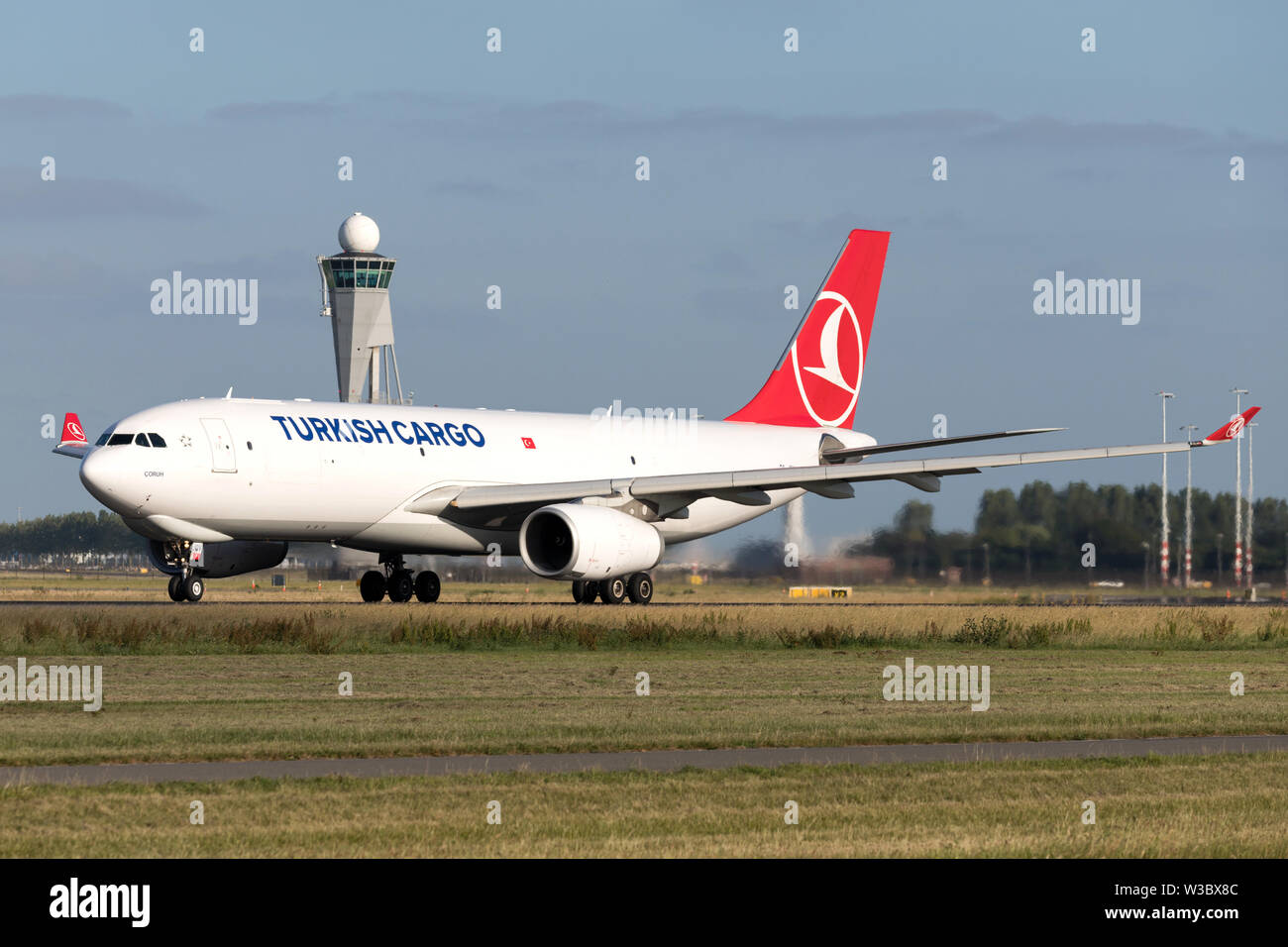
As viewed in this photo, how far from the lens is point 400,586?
4022cm

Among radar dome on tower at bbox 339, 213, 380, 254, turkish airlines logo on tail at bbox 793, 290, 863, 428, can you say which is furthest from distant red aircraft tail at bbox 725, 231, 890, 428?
radar dome on tower at bbox 339, 213, 380, 254

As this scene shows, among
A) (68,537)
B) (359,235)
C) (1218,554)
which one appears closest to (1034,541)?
(1218,554)

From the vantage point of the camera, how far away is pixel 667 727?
710 inches

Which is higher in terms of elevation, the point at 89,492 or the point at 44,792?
the point at 89,492

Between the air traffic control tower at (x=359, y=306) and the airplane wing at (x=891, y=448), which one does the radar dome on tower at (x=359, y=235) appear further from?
the airplane wing at (x=891, y=448)

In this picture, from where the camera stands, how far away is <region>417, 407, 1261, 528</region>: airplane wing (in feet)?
123

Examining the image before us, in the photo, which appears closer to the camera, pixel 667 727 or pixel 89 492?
pixel 667 727

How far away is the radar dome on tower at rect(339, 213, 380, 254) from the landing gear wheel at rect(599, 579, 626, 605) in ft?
168

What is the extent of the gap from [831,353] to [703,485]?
442 inches
